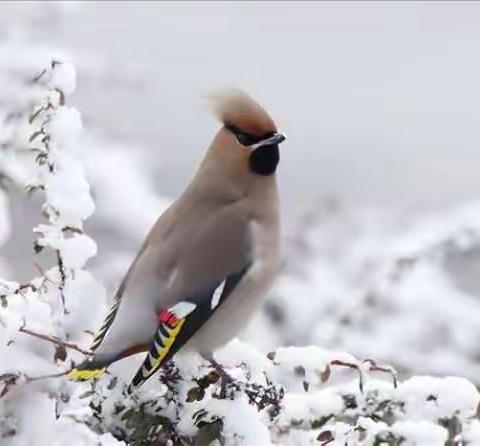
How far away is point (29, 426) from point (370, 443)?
436mm

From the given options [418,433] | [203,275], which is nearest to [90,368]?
[203,275]

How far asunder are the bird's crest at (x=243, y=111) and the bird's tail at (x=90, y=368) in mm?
432

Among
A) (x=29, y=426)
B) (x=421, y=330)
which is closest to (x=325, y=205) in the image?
(x=421, y=330)

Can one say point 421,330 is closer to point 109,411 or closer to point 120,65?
point 120,65

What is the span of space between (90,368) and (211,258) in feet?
1.07

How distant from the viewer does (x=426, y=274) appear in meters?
3.98

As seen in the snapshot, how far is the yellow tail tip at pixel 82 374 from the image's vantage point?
5.26 feet

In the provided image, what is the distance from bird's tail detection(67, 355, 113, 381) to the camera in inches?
63.2

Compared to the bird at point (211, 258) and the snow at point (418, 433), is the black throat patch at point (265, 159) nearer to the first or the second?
the bird at point (211, 258)

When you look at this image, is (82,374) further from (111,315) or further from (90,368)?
(111,315)

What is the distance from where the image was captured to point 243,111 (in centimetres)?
194

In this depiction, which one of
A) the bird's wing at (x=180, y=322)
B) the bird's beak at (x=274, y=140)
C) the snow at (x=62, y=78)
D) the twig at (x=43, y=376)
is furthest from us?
the bird's beak at (x=274, y=140)

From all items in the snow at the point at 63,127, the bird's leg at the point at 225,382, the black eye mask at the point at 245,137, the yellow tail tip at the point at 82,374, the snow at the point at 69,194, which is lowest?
the yellow tail tip at the point at 82,374

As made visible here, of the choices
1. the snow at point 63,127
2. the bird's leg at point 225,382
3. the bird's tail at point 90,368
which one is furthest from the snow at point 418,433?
the snow at point 63,127
